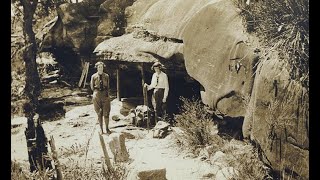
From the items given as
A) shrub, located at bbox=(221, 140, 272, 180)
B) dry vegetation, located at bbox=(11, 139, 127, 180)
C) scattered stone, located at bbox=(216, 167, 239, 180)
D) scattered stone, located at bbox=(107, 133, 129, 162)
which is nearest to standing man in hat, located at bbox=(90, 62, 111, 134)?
scattered stone, located at bbox=(107, 133, 129, 162)

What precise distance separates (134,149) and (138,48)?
268 cm

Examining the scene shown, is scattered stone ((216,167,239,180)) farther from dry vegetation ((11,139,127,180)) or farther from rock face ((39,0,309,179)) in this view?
dry vegetation ((11,139,127,180))

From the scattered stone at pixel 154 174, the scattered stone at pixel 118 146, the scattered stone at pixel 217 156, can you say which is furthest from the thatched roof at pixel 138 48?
the scattered stone at pixel 154 174

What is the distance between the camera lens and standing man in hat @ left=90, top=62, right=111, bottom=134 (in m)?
7.44

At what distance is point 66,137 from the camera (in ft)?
21.2

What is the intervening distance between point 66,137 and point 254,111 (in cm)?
324

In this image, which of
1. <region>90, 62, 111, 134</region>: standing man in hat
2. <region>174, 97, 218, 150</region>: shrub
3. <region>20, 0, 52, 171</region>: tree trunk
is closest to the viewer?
<region>174, 97, 218, 150</region>: shrub

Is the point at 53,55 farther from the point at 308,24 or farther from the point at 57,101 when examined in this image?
the point at 308,24

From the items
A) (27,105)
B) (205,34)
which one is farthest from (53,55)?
(205,34)

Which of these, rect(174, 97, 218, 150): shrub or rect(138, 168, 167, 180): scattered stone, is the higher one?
rect(174, 97, 218, 150): shrub

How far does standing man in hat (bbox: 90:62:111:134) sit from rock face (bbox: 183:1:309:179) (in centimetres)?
172

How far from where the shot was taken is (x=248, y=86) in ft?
17.3

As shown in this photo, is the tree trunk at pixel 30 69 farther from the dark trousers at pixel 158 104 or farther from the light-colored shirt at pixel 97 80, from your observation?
the dark trousers at pixel 158 104

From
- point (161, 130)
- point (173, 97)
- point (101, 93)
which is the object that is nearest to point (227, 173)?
point (161, 130)
